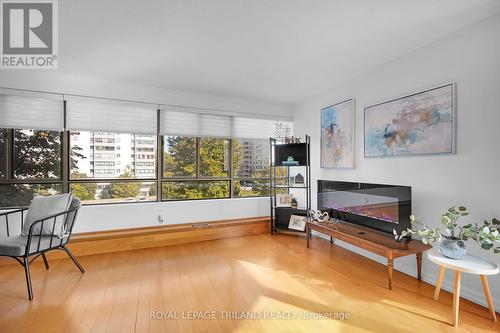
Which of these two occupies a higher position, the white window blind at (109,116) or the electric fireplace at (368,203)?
the white window blind at (109,116)

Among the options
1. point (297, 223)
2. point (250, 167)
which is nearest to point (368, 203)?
point (297, 223)

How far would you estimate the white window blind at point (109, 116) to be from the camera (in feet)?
10.9

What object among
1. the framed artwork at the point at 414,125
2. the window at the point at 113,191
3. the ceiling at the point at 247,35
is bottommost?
the window at the point at 113,191

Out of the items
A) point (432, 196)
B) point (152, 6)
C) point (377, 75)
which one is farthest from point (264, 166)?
point (152, 6)

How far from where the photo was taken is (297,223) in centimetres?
413

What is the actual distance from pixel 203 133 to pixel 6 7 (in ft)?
8.48

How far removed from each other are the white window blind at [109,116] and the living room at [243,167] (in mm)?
19

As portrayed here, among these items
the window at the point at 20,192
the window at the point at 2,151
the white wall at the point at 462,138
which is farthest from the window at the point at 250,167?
the window at the point at 2,151

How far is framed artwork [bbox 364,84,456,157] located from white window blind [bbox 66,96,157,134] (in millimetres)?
3169

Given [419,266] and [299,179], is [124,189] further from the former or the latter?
[419,266]

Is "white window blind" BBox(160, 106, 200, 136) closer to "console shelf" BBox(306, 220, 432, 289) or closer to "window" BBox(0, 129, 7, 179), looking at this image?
"window" BBox(0, 129, 7, 179)

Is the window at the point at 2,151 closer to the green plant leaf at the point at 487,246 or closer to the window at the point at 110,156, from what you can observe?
the window at the point at 110,156

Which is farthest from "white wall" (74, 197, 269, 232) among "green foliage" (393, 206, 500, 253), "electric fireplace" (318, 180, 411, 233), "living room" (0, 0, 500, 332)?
"green foliage" (393, 206, 500, 253)

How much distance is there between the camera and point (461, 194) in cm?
221
